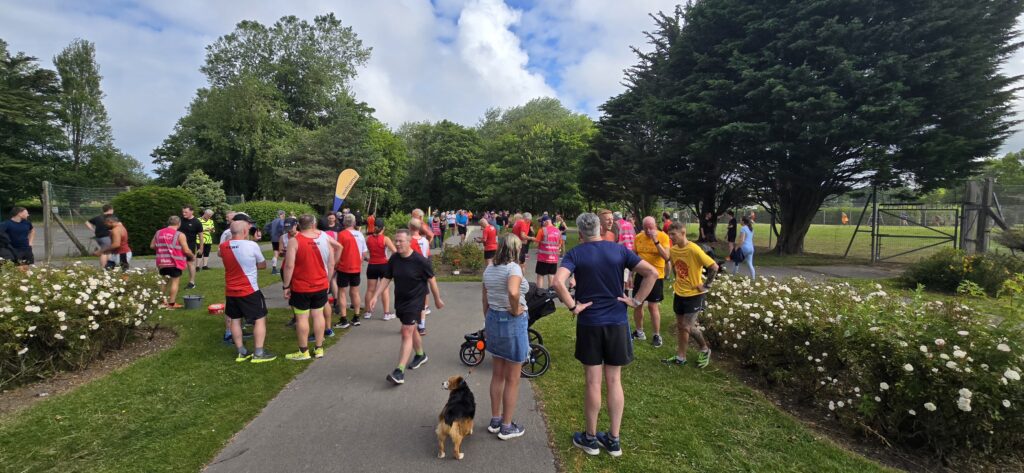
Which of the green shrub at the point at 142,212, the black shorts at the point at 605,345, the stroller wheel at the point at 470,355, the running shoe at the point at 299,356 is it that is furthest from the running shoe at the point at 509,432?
the green shrub at the point at 142,212

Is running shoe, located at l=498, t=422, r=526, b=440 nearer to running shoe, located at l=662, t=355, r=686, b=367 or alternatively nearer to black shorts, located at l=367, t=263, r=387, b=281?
running shoe, located at l=662, t=355, r=686, b=367

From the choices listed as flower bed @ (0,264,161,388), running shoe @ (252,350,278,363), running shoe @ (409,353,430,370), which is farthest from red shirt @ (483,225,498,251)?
flower bed @ (0,264,161,388)

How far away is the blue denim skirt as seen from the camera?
11.6 ft

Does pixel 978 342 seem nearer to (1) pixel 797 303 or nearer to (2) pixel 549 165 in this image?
(1) pixel 797 303

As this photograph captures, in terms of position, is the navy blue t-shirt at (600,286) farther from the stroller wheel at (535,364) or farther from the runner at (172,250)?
the runner at (172,250)

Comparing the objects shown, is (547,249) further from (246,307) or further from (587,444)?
(587,444)

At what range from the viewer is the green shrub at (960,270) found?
9.78 meters

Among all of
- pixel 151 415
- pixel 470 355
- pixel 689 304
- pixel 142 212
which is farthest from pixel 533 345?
pixel 142 212

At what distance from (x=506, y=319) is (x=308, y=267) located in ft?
9.82

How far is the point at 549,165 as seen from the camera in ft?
143

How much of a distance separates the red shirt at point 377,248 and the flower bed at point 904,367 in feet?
17.3

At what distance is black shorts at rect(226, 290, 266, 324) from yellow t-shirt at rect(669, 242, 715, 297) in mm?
5037

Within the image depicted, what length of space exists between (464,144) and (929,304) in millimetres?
54597

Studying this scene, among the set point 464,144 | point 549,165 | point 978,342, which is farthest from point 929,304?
point 464,144
